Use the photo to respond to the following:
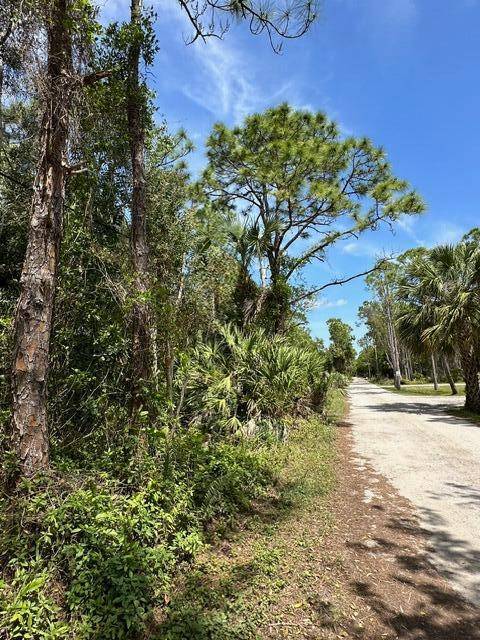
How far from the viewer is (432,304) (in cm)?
1451

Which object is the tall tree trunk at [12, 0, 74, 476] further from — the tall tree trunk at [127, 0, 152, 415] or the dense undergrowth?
the tall tree trunk at [127, 0, 152, 415]

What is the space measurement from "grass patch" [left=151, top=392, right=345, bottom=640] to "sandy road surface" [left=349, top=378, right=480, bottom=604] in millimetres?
1185

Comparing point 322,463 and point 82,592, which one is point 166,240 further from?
point 82,592

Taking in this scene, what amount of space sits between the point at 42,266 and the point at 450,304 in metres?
13.8

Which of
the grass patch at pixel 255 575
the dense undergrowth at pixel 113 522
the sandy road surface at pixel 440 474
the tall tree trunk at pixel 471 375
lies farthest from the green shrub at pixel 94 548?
the tall tree trunk at pixel 471 375

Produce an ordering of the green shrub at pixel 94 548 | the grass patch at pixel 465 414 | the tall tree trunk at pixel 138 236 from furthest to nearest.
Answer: the grass patch at pixel 465 414 → the tall tree trunk at pixel 138 236 → the green shrub at pixel 94 548

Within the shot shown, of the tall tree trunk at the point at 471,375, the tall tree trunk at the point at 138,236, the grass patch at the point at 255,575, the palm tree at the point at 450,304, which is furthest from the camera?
the tall tree trunk at the point at 471,375

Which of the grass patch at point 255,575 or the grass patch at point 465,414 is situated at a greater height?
the grass patch at point 465,414

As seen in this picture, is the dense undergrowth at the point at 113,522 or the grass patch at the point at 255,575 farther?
the grass patch at the point at 255,575

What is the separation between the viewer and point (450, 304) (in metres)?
13.4

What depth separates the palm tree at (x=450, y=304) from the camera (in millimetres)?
12742

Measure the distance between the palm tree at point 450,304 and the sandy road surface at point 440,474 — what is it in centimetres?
278

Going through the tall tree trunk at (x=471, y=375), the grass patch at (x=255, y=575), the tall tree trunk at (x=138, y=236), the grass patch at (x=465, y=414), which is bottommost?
the grass patch at (x=255, y=575)

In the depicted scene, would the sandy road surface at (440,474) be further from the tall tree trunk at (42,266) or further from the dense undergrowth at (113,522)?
the tall tree trunk at (42,266)
